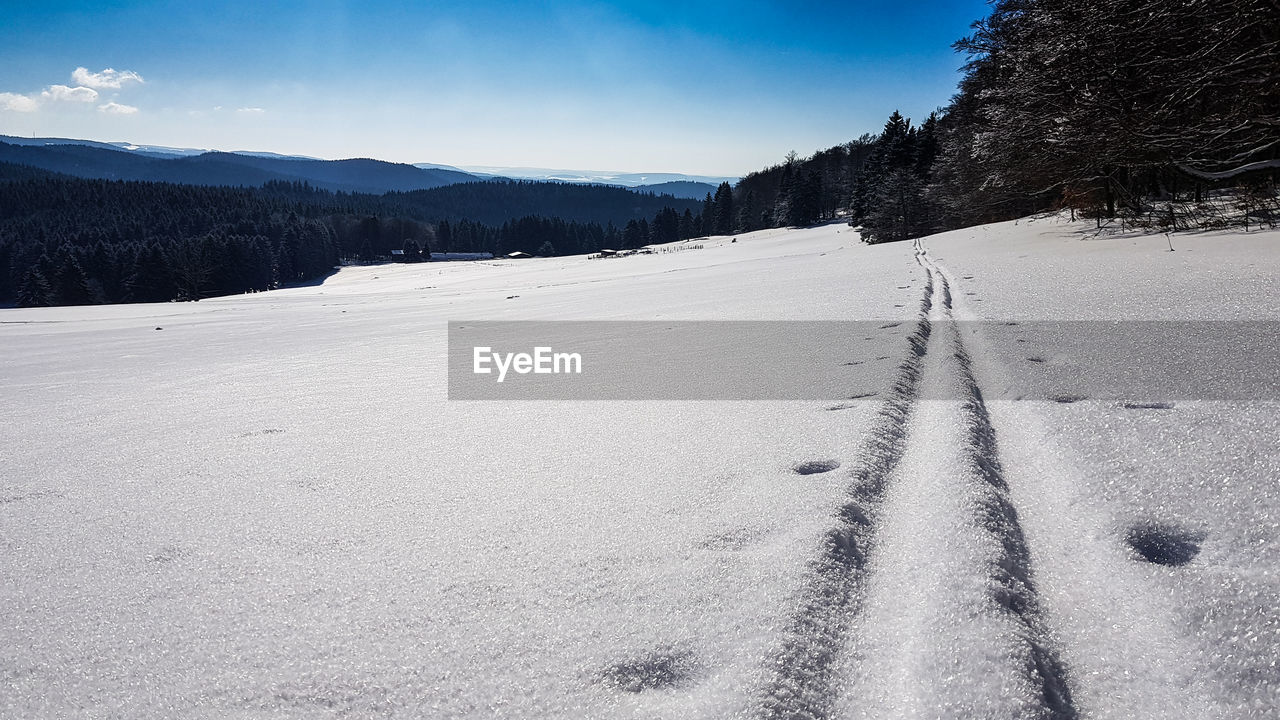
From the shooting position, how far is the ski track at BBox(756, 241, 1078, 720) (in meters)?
0.85

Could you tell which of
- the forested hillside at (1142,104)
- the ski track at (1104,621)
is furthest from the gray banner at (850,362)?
the forested hillside at (1142,104)

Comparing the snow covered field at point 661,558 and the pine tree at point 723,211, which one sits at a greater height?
the pine tree at point 723,211

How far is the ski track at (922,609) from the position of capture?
853 millimetres

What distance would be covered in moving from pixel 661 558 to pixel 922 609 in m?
0.49

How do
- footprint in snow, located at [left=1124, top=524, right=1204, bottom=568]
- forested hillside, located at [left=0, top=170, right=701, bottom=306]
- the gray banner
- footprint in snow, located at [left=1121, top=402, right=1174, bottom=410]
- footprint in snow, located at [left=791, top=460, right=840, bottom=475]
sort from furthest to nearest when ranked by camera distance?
forested hillside, located at [left=0, top=170, right=701, bottom=306] → the gray banner → footprint in snow, located at [left=1121, top=402, right=1174, bottom=410] → footprint in snow, located at [left=791, top=460, right=840, bottom=475] → footprint in snow, located at [left=1124, top=524, right=1204, bottom=568]

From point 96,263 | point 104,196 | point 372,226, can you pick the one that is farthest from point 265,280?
point 104,196

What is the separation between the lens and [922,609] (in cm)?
103

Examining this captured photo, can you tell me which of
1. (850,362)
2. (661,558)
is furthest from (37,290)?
(661,558)

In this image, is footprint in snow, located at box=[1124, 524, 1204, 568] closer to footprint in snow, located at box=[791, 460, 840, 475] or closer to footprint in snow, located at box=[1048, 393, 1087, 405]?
footprint in snow, located at box=[791, 460, 840, 475]

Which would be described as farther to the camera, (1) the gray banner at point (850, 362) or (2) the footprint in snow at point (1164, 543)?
(1) the gray banner at point (850, 362)

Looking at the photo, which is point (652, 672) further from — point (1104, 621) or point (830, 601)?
point (1104, 621)

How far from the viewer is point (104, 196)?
107438 mm

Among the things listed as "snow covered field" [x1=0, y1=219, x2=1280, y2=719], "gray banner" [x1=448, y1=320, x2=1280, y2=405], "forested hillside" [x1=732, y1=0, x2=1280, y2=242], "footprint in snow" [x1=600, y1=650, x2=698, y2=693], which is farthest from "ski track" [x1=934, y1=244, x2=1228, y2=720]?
"forested hillside" [x1=732, y1=0, x2=1280, y2=242]

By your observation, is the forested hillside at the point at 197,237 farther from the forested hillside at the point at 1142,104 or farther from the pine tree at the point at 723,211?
the forested hillside at the point at 1142,104
